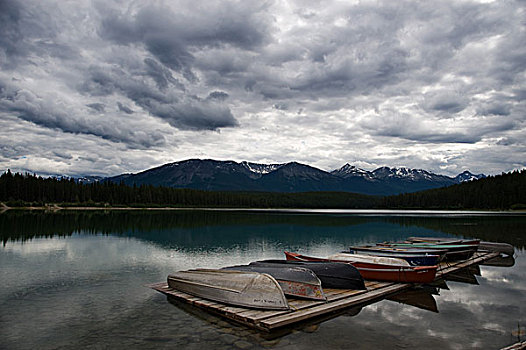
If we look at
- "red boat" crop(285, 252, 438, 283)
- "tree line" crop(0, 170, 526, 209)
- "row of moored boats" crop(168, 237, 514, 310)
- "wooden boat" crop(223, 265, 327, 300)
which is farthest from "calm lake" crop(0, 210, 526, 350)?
"tree line" crop(0, 170, 526, 209)

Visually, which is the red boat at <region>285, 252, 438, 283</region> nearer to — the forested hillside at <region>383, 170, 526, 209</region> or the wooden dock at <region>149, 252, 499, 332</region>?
the wooden dock at <region>149, 252, 499, 332</region>

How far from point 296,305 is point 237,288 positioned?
2828 mm

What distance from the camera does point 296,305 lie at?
1603 centimetres

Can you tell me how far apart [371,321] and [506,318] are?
6.74 meters

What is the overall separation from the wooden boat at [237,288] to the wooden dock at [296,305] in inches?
11.3

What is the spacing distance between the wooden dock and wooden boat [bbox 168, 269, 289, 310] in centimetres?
29

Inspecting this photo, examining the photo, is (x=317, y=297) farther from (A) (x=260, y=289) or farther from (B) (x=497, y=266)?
(B) (x=497, y=266)

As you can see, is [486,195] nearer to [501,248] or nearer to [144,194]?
[501,248]

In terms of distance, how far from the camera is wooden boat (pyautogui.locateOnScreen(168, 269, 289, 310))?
1548 cm

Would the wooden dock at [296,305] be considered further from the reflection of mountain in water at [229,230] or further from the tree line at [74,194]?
the tree line at [74,194]

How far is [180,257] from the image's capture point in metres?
33.3

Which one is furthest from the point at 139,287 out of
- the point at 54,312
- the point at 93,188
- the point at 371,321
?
the point at 93,188

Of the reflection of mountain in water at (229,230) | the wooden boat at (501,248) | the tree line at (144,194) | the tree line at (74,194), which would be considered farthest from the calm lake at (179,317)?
the tree line at (144,194)

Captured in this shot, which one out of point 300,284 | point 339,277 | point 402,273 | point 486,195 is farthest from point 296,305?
point 486,195
